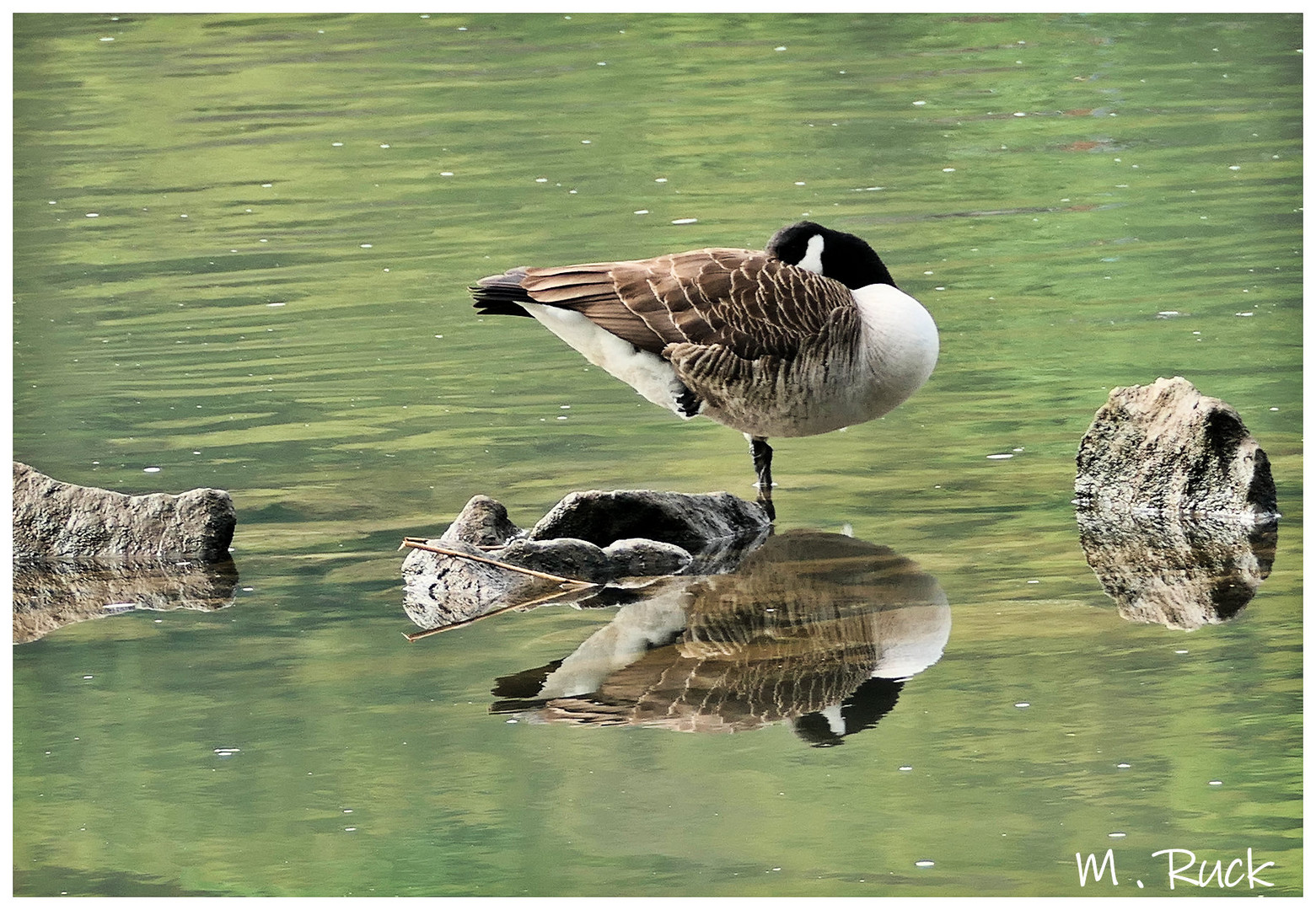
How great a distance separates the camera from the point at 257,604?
323 inches

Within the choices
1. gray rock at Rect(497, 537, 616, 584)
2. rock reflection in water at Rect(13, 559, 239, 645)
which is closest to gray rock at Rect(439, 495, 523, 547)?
gray rock at Rect(497, 537, 616, 584)

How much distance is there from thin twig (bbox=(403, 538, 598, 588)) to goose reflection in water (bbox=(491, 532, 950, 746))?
31 cm

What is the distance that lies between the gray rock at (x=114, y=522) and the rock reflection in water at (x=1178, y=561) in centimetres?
385

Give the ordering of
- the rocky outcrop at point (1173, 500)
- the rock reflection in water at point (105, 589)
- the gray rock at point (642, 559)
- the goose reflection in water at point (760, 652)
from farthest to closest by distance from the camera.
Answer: the gray rock at point (642, 559) → the rock reflection in water at point (105, 589) → the rocky outcrop at point (1173, 500) → the goose reflection in water at point (760, 652)

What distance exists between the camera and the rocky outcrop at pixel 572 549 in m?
8.20

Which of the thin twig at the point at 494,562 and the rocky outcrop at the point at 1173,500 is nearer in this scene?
the rocky outcrop at the point at 1173,500

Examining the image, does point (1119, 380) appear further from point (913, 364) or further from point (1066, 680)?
point (1066, 680)

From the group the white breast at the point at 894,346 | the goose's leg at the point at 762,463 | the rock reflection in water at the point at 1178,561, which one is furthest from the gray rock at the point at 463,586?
the rock reflection in water at the point at 1178,561

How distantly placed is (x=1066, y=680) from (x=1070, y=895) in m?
1.47

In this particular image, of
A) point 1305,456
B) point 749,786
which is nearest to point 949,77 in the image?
point 1305,456

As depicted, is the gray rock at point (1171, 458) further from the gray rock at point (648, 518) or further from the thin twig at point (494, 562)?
the thin twig at point (494, 562)

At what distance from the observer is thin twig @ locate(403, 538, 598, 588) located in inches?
321

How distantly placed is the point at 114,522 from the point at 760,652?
3.33 m


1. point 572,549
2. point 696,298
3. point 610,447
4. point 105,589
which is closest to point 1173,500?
point 696,298
